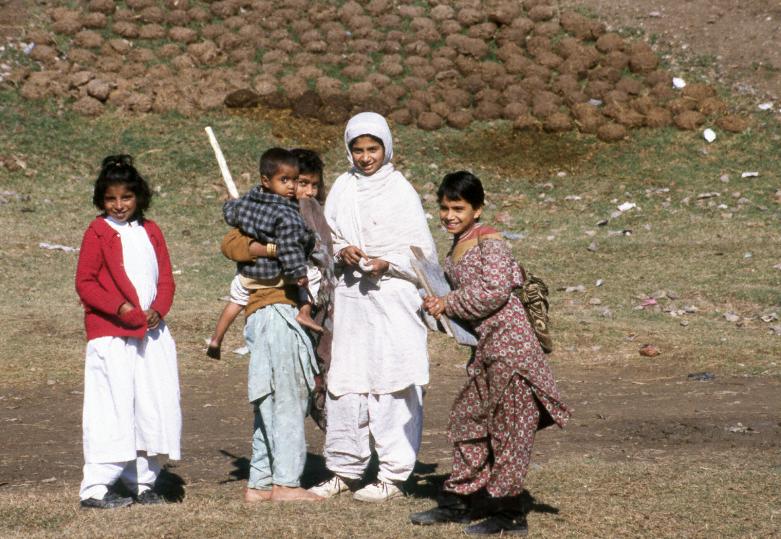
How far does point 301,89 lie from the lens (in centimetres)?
1653

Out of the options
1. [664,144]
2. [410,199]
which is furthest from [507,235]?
[410,199]

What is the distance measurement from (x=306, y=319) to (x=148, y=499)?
1144mm

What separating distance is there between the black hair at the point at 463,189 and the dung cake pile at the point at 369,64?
1112 centimetres

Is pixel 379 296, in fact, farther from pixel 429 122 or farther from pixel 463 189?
pixel 429 122

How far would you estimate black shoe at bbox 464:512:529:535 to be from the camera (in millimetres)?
4641

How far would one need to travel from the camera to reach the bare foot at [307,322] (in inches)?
203

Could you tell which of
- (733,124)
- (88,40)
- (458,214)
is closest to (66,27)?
(88,40)

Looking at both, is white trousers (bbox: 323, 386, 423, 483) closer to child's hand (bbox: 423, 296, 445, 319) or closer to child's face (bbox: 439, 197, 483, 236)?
child's hand (bbox: 423, 296, 445, 319)

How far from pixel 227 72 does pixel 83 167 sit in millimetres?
3263

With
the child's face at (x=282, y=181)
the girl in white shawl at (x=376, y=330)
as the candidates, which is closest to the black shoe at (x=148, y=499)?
the girl in white shawl at (x=376, y=330)

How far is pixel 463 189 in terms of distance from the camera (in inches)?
186

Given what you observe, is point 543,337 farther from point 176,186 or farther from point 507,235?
point 176,186

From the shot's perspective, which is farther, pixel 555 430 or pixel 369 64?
pixel 369 64

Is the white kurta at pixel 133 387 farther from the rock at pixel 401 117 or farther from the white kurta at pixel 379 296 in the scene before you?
the rock at pixel 401 117
